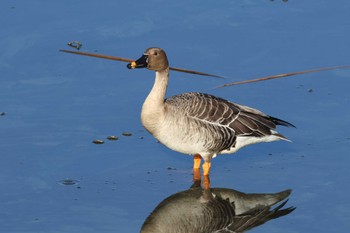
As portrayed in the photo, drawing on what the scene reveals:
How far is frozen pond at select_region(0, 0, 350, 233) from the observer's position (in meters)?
9.04

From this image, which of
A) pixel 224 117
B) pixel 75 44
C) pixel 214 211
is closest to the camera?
pixel 214 211

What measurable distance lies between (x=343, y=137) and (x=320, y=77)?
5.45 feet

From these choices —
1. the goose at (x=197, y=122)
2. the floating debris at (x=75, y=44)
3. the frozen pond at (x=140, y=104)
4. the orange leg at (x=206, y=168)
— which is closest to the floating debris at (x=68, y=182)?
the frozen pond at (x=140, y=104)

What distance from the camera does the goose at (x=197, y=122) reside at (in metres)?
9.63

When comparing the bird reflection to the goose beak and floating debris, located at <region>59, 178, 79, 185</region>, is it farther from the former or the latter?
the goose beak

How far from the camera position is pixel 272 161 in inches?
399

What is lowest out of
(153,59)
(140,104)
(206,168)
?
(206,168)

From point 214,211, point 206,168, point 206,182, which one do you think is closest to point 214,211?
point 214,211

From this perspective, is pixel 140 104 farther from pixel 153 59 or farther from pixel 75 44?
pixel 75 44

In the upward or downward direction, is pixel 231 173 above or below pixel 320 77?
below

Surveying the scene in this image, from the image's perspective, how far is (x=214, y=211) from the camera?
29.6 ft

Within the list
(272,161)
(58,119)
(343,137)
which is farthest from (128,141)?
(343,137)

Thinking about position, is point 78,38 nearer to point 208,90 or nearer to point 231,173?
point 208,90

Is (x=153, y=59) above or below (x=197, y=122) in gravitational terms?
above
